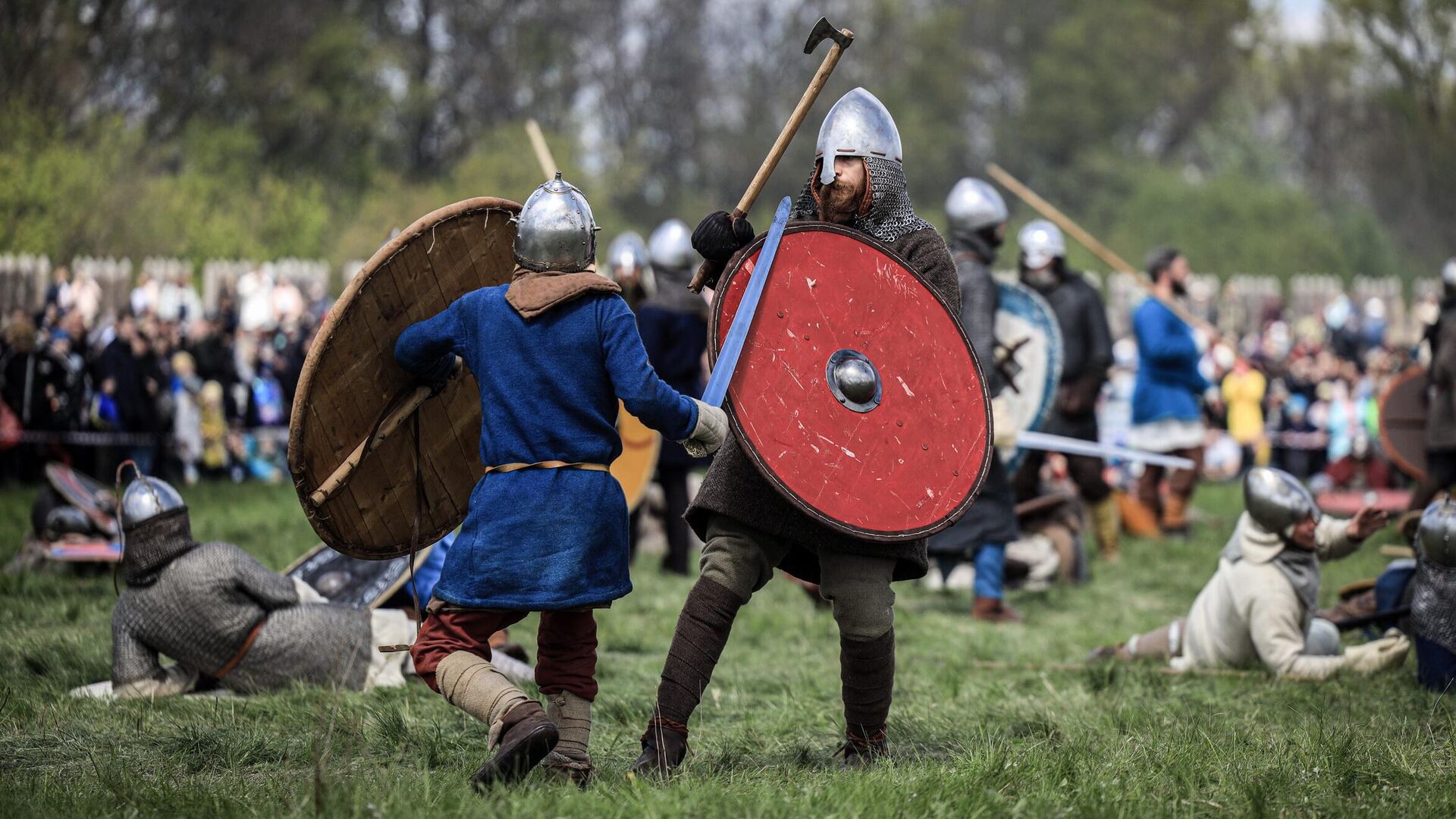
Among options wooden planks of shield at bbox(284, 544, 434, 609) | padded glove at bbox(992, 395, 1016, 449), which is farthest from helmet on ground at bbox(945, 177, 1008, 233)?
wooden planks of shield at bbox(284, 544, 434, 609)

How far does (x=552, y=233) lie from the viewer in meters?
3.60

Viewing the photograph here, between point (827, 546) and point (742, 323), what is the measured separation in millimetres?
577

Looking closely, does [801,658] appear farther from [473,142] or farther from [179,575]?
[473,142]

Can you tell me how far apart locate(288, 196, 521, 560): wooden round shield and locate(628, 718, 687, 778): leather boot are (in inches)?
31.0

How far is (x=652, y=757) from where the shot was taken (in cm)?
356

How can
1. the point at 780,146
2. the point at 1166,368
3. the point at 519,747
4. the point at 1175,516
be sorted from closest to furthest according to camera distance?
the point at 519,747, the point at 780,146, the point at 1166,368, the point at 1175,516

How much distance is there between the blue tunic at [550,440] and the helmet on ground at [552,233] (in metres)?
0.11

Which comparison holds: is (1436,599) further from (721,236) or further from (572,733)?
(572,733)

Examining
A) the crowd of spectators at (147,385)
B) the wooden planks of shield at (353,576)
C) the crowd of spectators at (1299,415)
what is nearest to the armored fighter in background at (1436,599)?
the wooden planks of shield at (353,576)

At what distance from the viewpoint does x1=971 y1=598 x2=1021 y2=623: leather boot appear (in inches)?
268

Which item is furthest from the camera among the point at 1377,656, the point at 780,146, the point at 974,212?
the point at 974,212

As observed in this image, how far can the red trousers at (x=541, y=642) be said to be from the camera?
11.7ft

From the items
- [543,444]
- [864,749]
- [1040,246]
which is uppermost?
[1040,246]

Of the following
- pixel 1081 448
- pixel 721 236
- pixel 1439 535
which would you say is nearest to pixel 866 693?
pixel 721 236
